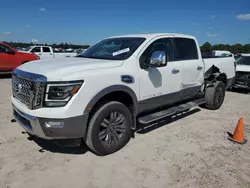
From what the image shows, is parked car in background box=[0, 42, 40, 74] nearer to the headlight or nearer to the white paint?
the white paint

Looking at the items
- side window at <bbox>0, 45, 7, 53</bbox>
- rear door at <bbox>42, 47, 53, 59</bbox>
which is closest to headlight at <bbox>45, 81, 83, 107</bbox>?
side window at <bbox>0, 45, 7, 53</bbox>

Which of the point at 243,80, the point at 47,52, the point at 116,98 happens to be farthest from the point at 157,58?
the point at 47,52

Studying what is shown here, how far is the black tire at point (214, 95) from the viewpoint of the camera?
20.5 feet

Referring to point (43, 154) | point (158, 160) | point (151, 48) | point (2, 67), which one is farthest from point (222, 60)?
point (2, 67)

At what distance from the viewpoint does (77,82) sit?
3070 mm

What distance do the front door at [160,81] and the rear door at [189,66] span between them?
0.19 metres

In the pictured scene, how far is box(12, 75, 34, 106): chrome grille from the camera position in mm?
3194

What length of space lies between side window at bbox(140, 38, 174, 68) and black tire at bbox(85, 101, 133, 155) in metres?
0.94

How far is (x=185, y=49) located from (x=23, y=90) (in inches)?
143

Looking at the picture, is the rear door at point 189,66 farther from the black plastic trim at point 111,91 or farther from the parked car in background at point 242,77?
the parked car in background at point 242,77

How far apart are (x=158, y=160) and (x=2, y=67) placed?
421 inches

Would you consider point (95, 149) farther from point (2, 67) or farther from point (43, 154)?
point (2, 67)

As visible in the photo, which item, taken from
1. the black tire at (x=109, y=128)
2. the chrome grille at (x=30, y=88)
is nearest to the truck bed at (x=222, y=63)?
the black tire at (x=109, y=128)

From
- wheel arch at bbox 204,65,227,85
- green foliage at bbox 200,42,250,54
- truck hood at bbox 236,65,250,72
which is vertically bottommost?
wheel arch at bbox 204,65,227,85
